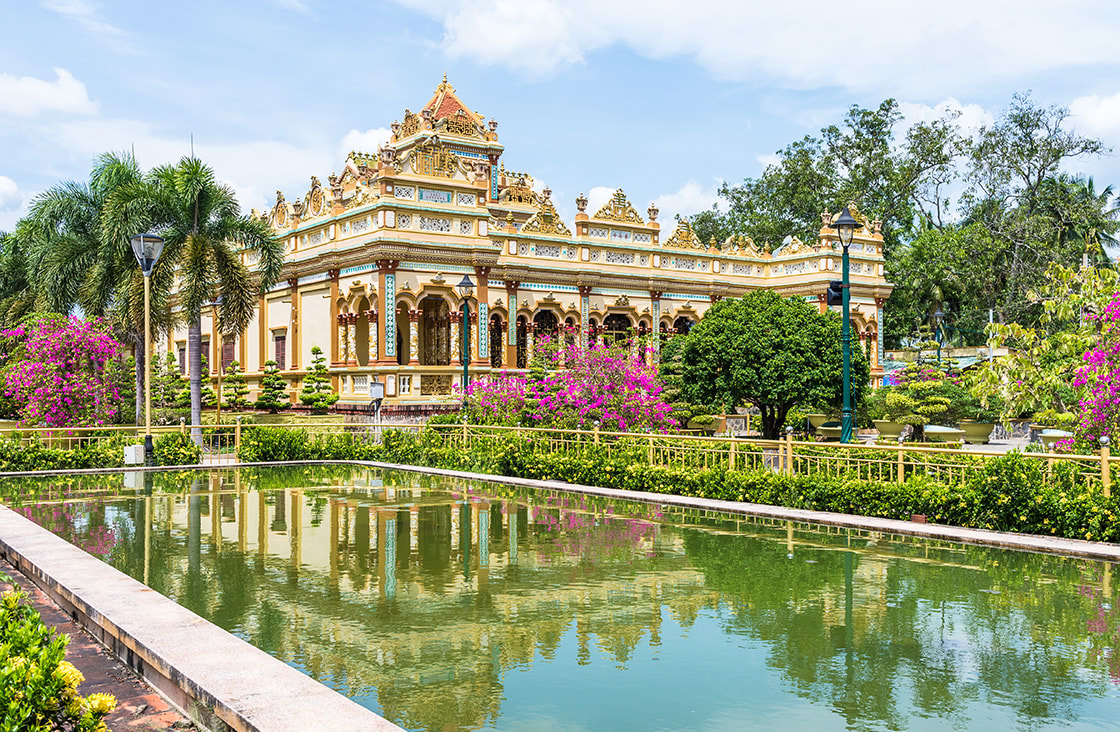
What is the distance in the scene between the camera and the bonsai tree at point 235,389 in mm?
35094

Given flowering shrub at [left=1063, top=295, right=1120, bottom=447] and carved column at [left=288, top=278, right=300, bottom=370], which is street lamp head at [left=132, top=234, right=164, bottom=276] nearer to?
carved column at [left=288, top=278, right=300, bottom=370]

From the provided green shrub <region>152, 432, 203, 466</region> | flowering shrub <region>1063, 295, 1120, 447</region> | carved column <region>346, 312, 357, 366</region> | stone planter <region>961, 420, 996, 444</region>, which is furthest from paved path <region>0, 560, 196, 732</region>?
stone planter <region>961, 420, 996, 444</region>

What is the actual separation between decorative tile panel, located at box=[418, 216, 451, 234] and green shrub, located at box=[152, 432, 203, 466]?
11.0 m

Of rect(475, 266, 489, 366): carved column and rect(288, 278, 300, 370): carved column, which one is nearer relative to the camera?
rect(475, 266, 489, 366): carved column

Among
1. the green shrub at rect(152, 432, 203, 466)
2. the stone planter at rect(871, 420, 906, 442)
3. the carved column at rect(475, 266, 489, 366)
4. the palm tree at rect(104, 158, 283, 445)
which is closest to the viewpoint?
the green shrub at rect(152, 432, 203, 466)

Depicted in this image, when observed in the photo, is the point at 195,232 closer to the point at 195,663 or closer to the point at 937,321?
the point at 195,663

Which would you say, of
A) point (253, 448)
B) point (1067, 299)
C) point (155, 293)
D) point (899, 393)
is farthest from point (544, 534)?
point (899, 393)

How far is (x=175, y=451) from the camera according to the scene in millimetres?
23922

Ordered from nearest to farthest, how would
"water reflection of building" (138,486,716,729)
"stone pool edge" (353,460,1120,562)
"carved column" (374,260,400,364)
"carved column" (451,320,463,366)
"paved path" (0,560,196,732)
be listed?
"paved path" (0,560,196,732), "water reflection of building" (138,486,716,729), "stone pool edge" (353,460,1120,562), "carved column" (374,260,400,364), "carved column" (451,320,463,366)

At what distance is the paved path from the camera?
595 centimetres

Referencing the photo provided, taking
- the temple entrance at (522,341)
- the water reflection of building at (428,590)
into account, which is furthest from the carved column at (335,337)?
the water reflection of building at (428,590)

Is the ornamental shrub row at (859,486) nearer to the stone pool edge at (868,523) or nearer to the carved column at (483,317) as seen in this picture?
the stone pool edge at (868,523)

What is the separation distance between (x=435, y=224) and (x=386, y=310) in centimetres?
339

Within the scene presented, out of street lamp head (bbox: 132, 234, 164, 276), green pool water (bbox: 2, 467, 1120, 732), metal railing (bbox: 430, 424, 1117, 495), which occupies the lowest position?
green pool water (bbox: 2, 467, 1120, 732)
